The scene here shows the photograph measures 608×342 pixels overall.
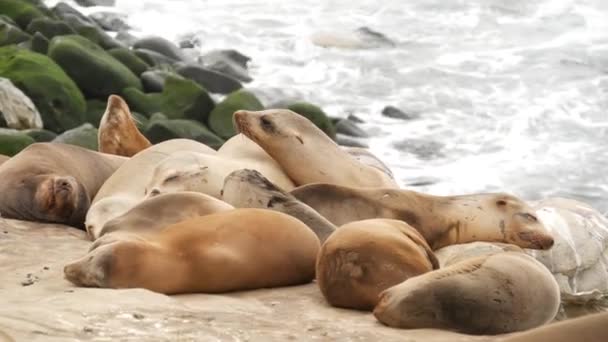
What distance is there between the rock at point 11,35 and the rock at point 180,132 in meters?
3.01

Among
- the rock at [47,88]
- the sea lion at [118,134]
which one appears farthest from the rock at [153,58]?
the sea lion at [118,134]

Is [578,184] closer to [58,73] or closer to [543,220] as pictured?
[58,73]

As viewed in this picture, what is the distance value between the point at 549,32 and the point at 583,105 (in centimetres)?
454

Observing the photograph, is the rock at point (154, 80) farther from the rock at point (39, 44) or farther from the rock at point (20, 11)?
the rock at point (20, 11)

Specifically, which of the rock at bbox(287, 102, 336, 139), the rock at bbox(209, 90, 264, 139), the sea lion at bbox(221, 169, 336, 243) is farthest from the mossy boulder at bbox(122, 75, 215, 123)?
the sea lion at bbox(221, 169, 336, 243)

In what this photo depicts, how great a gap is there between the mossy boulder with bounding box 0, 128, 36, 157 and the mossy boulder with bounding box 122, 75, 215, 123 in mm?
2765

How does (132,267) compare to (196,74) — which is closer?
(132,267)

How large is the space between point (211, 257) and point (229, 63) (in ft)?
44.1

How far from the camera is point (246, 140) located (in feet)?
24.0

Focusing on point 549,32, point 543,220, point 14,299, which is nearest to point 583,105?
point 549,32

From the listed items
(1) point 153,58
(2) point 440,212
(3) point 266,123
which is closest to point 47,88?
(1) point 153,58

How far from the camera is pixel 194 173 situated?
661 cm

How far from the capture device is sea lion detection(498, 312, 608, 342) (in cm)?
247

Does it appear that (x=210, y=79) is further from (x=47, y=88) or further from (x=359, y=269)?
(x=359, y=269)
